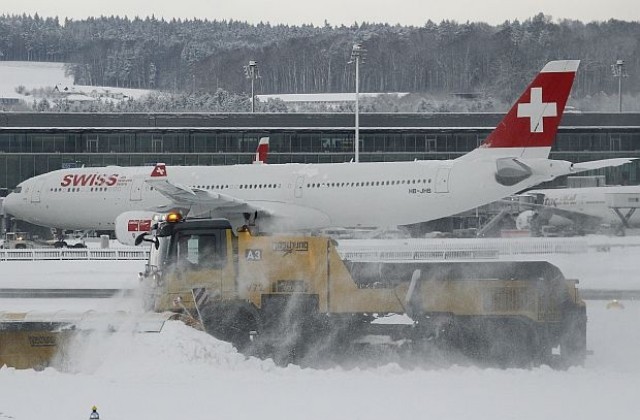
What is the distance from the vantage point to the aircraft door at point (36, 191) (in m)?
41.7

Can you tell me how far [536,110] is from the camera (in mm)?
35312

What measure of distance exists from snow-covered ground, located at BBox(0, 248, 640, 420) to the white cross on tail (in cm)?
2033

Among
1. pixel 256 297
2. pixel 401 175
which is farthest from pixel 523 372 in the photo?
pixel 401 175

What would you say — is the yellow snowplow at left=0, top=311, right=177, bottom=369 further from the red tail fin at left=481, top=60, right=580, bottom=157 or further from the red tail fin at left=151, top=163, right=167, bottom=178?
the red tail fin at left=151, top=163, right=167, bottom=178

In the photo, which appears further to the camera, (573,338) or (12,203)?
(12,203)

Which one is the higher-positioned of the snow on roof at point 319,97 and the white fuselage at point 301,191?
the snow on roof at point 319,97

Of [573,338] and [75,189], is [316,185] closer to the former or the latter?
Answer: [75,189]

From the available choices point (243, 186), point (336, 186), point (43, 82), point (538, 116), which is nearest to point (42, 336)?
point (336, 186)

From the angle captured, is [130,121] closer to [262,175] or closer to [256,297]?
[262,175]

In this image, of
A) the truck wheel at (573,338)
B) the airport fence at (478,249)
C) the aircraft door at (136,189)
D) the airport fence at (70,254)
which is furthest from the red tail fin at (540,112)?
the truck wheel at (573,338)

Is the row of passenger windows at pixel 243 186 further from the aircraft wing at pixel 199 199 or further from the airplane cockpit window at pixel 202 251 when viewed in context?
the airplane cockpit window at pixel 202 251

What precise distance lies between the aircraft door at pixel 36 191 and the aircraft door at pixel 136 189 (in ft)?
13.9

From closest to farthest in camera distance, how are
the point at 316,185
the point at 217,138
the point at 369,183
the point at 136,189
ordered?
the point at 369,183, the point at 316,185, the point at 136,189, the point at 217,138

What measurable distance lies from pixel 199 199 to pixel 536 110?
40.2ft
